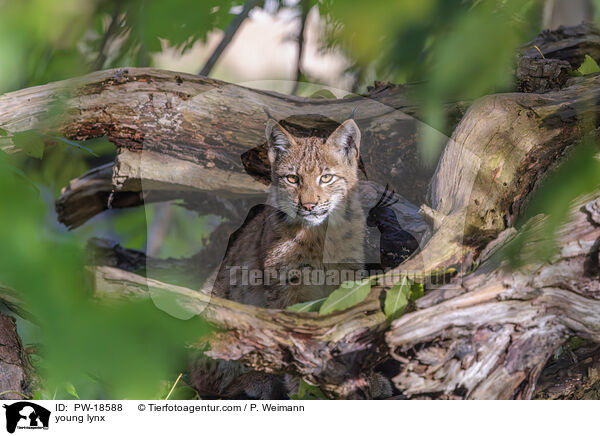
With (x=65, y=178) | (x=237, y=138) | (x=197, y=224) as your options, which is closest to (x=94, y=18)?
(x=237, y=138)

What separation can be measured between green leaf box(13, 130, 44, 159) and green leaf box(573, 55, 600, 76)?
134 centimetres

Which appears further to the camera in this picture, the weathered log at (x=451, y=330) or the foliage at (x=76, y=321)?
the weathered log at (x=451, y=330)

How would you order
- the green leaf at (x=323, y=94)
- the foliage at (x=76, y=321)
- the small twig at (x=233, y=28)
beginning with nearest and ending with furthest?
the foliage at (x=76, y=321)
the small twig at (x=233, y=28)
the green leaf at (x=323, y=94)

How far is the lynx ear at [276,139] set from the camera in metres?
1.14

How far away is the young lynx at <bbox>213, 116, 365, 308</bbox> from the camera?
112cm

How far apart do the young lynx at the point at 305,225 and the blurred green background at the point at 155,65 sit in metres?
0.16

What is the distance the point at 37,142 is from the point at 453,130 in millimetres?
963

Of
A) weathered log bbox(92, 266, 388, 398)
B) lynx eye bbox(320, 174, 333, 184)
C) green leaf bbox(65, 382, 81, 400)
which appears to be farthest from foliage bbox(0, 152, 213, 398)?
lynx eye bbox(320, 174, 333, 184)

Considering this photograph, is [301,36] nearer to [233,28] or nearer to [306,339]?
[233,28]

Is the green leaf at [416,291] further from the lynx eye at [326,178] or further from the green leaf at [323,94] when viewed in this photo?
the green leaf at [323,94]

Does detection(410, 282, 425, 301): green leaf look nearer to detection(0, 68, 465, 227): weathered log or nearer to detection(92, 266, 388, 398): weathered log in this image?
detection(92, 266, 388, 398): weathered log

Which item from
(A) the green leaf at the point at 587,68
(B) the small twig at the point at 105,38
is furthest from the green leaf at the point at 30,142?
(A) the green leaf at the point at 587,68

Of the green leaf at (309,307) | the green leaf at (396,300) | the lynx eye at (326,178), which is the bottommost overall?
the green leaf at (309,307)

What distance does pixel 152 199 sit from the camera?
4.92 feet
